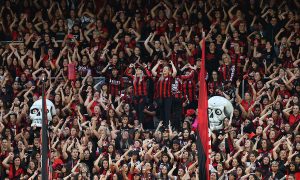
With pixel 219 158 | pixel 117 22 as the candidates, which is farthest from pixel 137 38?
pixel 219 158

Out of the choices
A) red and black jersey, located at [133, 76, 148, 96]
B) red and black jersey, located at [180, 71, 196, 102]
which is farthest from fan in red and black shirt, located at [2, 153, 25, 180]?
red and black jersey, located at [180, 71, 196, 102]

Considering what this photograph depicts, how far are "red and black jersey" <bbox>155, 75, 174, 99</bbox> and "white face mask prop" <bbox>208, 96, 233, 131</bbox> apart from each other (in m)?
1.11

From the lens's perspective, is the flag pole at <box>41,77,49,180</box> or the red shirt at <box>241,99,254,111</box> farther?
the red shirt at <box>241,99,254,111</box>

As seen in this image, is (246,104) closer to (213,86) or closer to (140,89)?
(213,86)

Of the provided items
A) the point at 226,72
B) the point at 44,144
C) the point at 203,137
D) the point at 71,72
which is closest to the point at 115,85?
the point at 71,72

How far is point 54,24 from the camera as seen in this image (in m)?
33.3

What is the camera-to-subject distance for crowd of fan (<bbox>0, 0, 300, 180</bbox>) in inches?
1111

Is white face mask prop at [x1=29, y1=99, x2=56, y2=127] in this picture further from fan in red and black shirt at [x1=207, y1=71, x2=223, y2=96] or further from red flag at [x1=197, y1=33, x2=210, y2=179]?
red flag at [x1=197, y1=33, x2=210, y2=179]

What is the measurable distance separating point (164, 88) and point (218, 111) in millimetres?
1600

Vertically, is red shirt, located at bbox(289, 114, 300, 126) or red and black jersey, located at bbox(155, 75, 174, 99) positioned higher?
red and black jersey, located at bbox(155, 75, 174, 99)

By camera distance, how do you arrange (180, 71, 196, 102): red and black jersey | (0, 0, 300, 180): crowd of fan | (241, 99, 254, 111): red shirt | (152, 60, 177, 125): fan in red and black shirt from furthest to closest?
(180, 71, 196, 102): red and black jersey → (152, 60, 177, 125): fan in red and black shirt → (241, 99, 254, 111): red shirt → (0, 0, 300, 180): crowd of fan

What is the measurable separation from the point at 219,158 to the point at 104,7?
7325 mm

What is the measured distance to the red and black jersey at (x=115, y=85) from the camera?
31219mm

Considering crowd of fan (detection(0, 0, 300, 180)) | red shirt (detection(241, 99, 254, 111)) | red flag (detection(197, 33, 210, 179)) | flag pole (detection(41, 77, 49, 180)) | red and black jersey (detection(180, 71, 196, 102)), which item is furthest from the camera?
red and black jersey (detection(180, 71, 196, 102))
